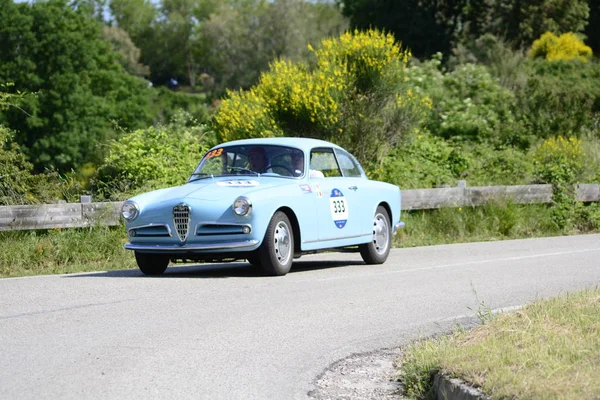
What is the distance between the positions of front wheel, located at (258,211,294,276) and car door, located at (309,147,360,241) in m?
0.71

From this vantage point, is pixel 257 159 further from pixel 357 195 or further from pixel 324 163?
pixel 357 195

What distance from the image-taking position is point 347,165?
46.2 feet

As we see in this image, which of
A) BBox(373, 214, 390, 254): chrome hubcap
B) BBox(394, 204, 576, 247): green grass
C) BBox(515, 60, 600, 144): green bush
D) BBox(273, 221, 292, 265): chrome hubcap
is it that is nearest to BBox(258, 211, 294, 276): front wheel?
BBox(273, 221, 292, 265): chrome hubcap

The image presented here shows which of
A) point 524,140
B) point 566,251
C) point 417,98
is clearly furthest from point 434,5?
point 566,251

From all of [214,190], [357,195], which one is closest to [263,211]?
[214,190]

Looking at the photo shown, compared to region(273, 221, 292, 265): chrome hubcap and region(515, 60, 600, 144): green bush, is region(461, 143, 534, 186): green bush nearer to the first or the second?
region(515, 60, 600, 144): green bush

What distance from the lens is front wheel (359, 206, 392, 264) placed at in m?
13.9

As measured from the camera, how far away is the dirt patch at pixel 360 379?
6.47 m

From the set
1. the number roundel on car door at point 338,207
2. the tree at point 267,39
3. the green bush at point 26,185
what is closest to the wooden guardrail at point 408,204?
the green bush at point 26,185

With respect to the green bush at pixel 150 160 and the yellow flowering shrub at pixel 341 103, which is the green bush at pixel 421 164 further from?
the green bush at pixel 150 160

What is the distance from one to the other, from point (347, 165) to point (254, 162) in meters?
1.66

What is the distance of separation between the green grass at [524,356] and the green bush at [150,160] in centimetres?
1044

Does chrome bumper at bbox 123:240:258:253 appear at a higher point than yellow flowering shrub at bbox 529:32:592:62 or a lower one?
lower

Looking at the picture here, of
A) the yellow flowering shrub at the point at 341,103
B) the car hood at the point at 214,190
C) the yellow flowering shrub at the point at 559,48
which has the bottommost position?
the car hood at the point at 214,190
